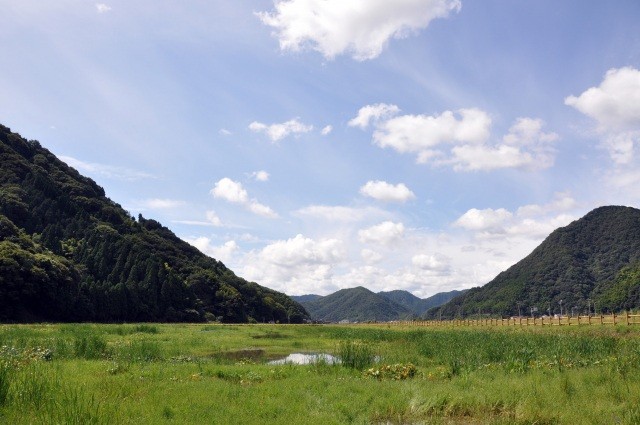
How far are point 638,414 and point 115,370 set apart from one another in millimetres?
14836

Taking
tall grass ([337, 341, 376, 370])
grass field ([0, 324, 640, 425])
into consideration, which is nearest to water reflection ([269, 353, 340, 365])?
tall grass ([337, 341, 376, 370])

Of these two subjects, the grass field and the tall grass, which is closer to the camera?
the grass field

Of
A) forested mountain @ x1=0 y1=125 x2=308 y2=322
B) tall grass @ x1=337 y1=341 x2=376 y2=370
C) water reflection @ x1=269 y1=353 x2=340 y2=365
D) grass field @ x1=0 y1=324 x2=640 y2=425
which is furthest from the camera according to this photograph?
forested mountain @ x1=0 y1=125 x2=308 y2=322

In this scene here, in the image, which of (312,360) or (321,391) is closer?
(321,391)

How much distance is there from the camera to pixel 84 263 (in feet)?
302

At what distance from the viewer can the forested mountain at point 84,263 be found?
2566 inches

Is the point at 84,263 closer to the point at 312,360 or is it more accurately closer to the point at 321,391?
the point at 312,360

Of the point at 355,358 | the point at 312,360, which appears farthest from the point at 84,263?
the point at 355,358

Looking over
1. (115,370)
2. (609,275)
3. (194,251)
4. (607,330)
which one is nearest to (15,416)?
(115,370)

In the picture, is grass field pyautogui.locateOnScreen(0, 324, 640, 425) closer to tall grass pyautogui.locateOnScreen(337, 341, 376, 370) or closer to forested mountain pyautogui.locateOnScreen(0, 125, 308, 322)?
tall grass pyautogui.locateOnScreen(337, 341, 376, 370)

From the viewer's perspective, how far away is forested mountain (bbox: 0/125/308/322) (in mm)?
65188

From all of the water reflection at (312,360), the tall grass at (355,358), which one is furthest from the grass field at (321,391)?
the water reflection at (312,360)

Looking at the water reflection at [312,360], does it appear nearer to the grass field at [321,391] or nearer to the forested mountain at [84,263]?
the grass field at [321,391]

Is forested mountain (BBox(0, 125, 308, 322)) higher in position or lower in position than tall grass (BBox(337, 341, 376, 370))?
higher
